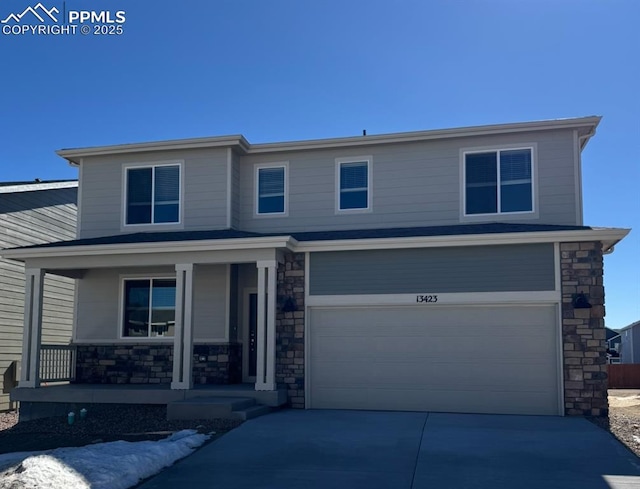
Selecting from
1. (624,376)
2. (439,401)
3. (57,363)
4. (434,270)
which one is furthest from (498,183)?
(624,376)

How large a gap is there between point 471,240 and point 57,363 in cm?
923

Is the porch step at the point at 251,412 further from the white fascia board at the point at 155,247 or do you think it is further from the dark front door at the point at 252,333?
the white fascia board at the point at 155,247

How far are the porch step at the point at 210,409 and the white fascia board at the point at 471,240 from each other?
3.17 metres

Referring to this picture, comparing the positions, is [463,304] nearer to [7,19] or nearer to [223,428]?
[223,428]

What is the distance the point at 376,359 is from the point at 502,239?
317cm

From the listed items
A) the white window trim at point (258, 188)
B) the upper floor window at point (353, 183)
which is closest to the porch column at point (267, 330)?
the white window trim at point (258, 188)

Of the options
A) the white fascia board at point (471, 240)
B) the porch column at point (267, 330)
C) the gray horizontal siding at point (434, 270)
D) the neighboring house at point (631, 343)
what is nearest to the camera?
the white fascia board at point (471, 240)

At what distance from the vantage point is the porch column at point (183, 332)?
12.8 metres

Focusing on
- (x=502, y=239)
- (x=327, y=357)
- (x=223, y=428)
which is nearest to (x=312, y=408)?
(x=327, y=357)

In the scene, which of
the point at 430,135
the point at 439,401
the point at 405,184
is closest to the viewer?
the point at 439,401

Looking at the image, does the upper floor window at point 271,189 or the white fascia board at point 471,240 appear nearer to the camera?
the white fascia board at point 471,240

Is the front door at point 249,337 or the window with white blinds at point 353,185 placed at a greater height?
the window with white blinds at point 353,185

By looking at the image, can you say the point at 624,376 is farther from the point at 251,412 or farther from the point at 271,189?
the point at 251,412

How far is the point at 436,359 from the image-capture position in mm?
12430
